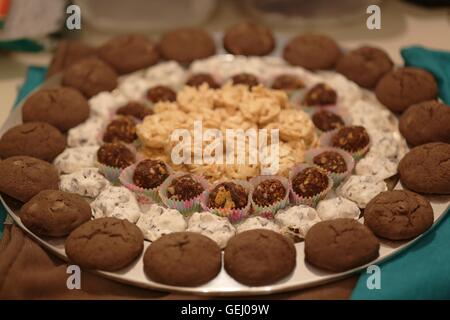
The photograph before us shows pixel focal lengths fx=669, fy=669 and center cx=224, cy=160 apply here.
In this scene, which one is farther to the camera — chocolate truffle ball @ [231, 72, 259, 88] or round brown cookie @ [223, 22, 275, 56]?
round brown cookie @ [223, 22, 275, 56]

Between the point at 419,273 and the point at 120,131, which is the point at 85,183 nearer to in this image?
the point at 120,131

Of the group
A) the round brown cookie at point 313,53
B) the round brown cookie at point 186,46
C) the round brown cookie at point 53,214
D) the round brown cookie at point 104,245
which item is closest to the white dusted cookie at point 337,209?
the round brown cookie at point 104,245

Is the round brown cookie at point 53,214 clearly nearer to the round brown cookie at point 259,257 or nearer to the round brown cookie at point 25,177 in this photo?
the round brown cookie at point 25,177

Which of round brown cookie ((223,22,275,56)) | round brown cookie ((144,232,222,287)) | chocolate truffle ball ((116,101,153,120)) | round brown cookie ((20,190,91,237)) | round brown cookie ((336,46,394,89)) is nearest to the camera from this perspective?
round brown cookie ((144,232,222,287))

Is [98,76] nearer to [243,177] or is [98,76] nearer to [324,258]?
[243,177]

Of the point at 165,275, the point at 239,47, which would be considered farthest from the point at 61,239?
the point at 239,47

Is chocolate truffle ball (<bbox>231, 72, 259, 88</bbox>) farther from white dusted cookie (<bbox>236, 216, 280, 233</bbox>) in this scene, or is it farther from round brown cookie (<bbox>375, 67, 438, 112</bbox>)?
white dusted cookie (<bbox>236, 216, 280, 233</bbox>)

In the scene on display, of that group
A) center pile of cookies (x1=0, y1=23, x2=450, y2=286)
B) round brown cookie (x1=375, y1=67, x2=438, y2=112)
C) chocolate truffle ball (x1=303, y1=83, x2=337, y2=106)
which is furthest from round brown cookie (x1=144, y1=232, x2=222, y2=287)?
round brown cookie (x1=375, y1=67, x2=438, y2=112)
